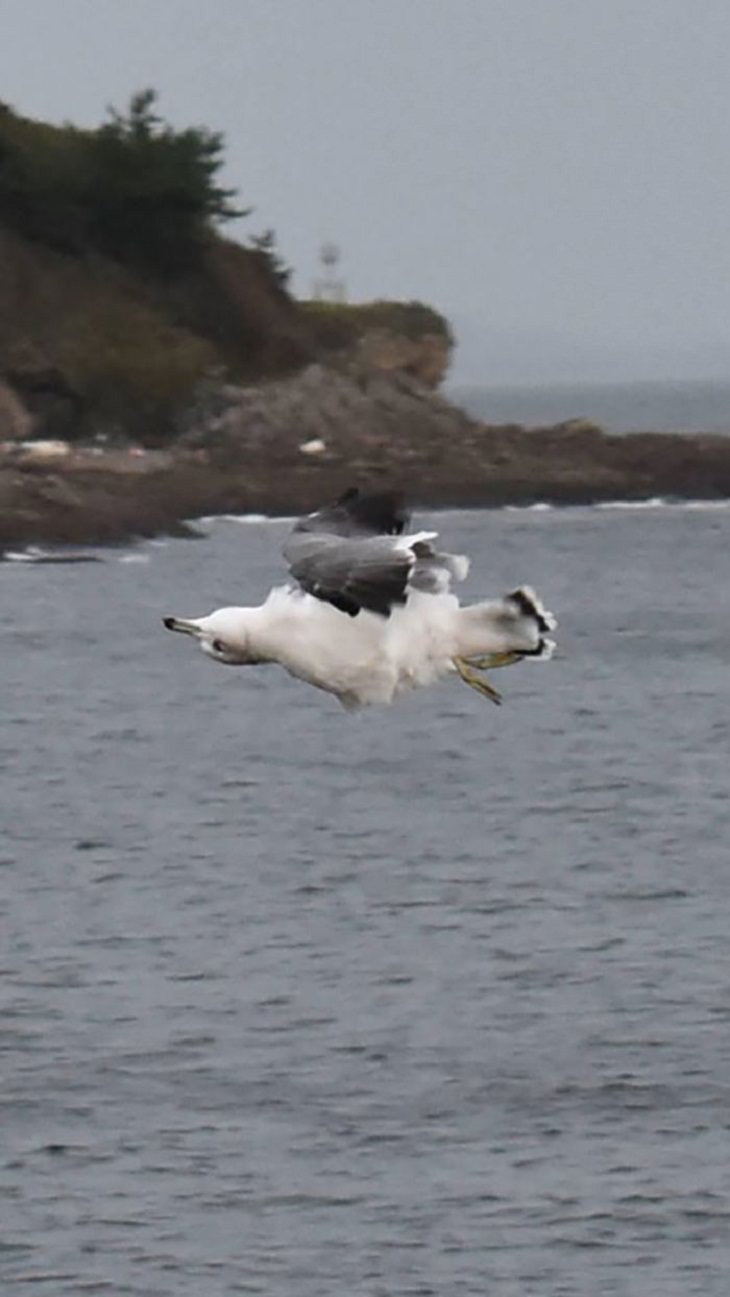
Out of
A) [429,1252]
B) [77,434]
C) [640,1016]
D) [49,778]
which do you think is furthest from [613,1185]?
[77,434]

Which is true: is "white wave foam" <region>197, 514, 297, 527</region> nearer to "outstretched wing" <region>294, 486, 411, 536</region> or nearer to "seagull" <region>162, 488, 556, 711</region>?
"outstretched wing" <region>294, 486, 411, 536</region>

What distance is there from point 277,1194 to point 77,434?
66004 millimetres

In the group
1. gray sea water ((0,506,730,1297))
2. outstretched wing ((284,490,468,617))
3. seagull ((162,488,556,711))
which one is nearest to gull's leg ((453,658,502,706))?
seagull ((162,488,556,711))

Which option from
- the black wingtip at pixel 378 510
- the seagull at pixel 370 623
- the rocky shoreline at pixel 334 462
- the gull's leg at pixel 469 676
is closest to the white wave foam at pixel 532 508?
the rocky shoreline at pixel 334 462

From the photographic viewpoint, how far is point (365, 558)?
1333 cm

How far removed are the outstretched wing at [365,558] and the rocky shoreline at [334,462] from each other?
5739 cm

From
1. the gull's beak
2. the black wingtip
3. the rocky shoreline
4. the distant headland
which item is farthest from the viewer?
the distant headland

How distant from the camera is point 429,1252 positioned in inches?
775

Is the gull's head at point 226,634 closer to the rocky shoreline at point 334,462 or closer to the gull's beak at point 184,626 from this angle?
the gull's beak at point 184,626

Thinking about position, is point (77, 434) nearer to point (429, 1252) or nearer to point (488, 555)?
point (488, 555)

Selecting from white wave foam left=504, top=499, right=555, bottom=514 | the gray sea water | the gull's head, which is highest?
the gull's head

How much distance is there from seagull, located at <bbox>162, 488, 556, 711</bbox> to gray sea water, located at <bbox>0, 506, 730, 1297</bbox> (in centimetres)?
573

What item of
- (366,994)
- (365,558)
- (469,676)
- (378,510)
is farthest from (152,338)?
(365,558)

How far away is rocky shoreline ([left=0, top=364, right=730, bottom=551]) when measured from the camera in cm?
7619
